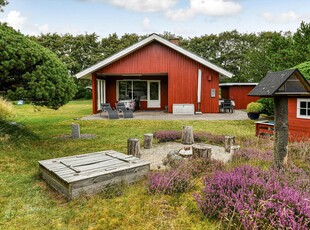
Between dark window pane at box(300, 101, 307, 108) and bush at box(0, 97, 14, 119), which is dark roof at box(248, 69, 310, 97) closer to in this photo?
dark window pane at box(300, 101, 307, 108)

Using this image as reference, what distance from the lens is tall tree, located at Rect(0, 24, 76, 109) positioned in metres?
5.93

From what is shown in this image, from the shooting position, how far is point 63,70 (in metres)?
6.87

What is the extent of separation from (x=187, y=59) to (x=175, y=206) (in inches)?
541

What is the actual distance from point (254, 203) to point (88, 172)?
2.41 metres

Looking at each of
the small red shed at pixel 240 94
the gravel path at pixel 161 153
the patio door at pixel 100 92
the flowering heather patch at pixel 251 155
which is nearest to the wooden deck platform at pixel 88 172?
the gravel path at pixel 161 153

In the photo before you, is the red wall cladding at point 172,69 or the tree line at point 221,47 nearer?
the red wall cladding at point 172,69

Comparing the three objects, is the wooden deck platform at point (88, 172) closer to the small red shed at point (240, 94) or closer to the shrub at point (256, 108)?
the shrub at point (256, 108)

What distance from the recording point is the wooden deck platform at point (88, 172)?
11.6 feet

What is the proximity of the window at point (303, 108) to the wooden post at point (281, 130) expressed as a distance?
4.27 metres

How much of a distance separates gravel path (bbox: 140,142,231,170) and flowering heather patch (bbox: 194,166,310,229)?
2.00m

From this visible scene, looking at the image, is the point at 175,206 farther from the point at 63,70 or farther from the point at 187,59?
the point at 187,59

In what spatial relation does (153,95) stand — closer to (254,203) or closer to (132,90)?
(132,90)

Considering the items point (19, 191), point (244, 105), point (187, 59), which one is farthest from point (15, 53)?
point (244, 105)

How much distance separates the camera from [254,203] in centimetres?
278
